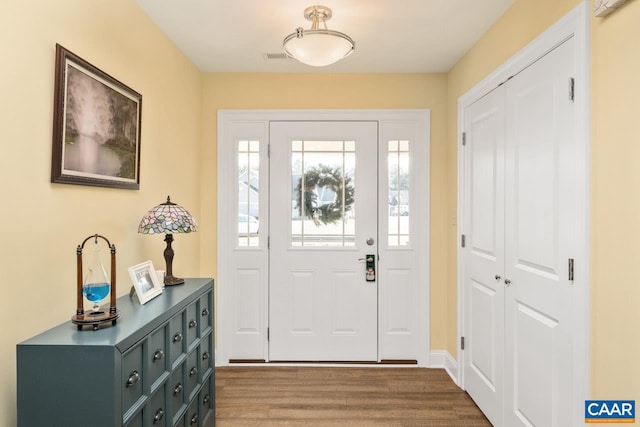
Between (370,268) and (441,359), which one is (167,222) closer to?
(370,268)

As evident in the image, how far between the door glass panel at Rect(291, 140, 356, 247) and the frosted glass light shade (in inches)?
45.8

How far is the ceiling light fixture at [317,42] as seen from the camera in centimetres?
209

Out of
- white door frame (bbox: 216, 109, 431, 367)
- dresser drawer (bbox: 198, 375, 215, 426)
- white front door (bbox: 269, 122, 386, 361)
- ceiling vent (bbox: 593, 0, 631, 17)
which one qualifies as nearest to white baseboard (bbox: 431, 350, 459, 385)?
white door frame (bbox: 216, 109, 431, 367)

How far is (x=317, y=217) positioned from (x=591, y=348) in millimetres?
2213

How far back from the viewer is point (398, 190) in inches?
134

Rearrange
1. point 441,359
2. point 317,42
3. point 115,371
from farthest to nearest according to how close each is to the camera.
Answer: point 441,359, point 317,42, point 115,371

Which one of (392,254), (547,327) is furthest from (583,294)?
(392,254)

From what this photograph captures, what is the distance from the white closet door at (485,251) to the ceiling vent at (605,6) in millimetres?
840

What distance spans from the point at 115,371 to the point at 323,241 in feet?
7.45

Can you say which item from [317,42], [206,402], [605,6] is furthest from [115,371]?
[605,6]

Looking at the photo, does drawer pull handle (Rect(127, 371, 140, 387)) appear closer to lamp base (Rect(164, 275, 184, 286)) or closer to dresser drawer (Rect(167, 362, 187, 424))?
dresser drawer (Rect(167, 362, 187, 424))

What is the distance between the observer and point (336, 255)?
341 centimetres

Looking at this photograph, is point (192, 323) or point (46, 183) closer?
point (46, 183)

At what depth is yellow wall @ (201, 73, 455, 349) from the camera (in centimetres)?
337
